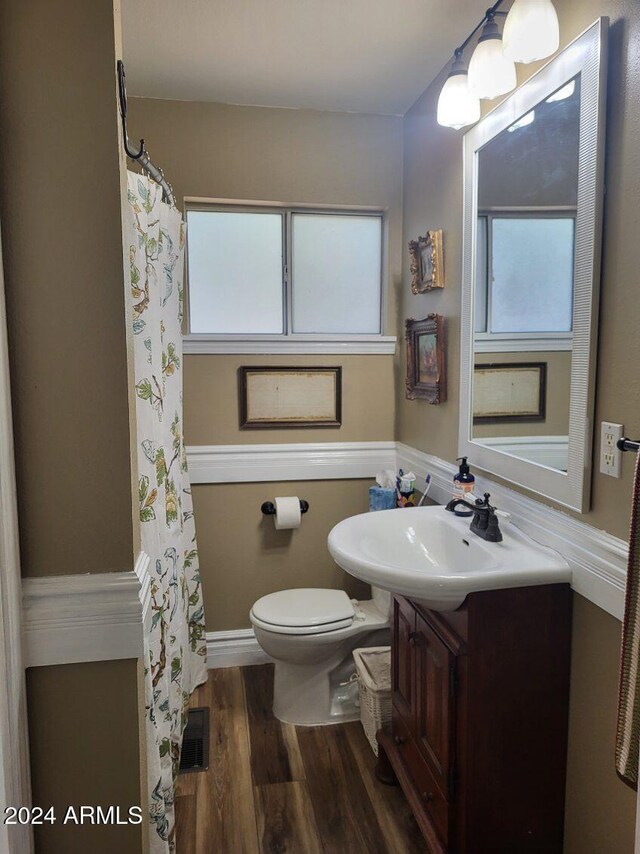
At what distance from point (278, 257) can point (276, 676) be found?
1848 mm

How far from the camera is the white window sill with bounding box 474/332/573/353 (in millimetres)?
1389

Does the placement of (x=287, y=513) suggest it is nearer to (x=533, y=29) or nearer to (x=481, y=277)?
(x=481, y=277)

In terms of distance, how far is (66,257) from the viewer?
0.97 m

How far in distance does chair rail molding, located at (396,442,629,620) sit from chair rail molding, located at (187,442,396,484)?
2.92 ft

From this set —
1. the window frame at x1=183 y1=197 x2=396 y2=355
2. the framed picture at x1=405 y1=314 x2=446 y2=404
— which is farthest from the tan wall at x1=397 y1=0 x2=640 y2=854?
the window frame at x1=183 y1=197 x2=396 y2=355

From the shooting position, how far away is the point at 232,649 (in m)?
2.58

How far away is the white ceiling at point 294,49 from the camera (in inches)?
68.0

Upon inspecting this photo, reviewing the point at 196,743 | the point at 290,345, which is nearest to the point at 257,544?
the point at 196,743

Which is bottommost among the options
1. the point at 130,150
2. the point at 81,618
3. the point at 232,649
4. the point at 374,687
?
the point at 232,649

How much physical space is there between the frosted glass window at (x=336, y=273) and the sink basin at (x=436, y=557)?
115cm

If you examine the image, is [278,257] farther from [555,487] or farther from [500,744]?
[500,744]

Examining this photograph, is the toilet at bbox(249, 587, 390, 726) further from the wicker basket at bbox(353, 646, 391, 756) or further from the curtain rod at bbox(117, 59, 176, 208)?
the curtain rod at bbox(117, 59, 176, 208)

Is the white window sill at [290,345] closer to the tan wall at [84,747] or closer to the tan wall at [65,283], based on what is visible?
the tan wall at [65,283]

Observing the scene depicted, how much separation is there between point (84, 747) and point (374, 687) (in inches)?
46.0
